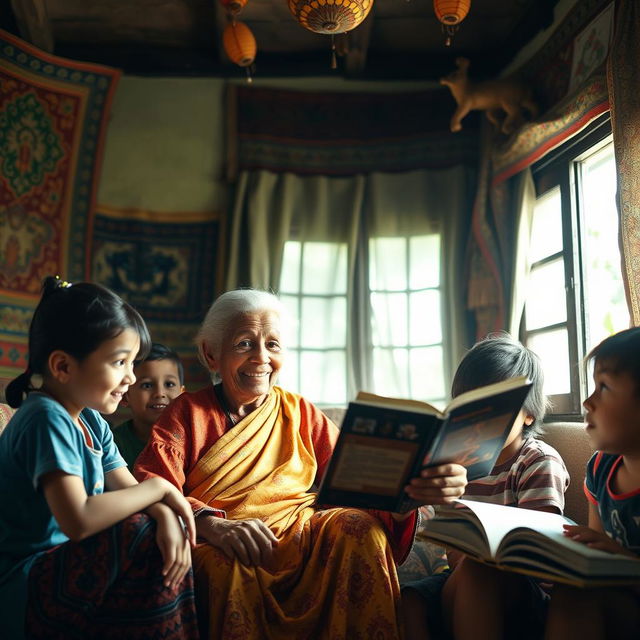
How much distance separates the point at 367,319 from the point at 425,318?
12.5 inches

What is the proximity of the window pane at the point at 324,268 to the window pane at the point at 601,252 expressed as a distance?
1357 millimetres

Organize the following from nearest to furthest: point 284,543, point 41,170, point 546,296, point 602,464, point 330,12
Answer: point 602,464, point 284,543, point 330,12, point 546,296, point 41,170

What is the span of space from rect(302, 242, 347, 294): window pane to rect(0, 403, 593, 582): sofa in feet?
Result: 6.07

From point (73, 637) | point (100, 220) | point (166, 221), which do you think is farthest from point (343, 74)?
point (73, 637)

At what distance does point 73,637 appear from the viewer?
141 cm

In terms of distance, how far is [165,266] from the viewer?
3.96 metres

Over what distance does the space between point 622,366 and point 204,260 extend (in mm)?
2839

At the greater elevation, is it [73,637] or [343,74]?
[343,74]

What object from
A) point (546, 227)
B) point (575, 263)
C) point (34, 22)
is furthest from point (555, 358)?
point (34, 22)

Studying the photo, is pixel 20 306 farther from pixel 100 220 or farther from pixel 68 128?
pixel 68 128

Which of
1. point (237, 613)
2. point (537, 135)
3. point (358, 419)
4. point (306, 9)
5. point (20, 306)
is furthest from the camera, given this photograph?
point (20, 306)

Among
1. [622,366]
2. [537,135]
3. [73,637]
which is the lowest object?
[73,637]

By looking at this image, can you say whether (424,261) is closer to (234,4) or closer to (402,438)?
(234,4)

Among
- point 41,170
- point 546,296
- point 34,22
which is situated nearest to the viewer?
point 546,296
